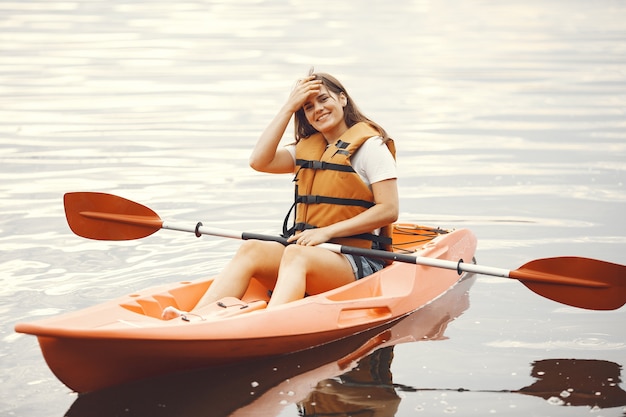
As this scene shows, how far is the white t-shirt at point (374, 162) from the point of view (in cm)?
483

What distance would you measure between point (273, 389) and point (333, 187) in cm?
104

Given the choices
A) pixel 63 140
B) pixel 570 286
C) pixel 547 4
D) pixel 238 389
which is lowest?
pixel 238 389

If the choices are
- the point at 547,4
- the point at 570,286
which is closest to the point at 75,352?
the point at 570,286

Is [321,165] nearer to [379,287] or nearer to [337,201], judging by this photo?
[337,201]

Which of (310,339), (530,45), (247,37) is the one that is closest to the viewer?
(310,339)

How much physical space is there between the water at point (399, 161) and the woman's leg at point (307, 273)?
39cm

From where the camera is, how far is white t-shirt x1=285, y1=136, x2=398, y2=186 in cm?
483

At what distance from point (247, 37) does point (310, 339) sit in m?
12.3

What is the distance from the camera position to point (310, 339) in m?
4.58

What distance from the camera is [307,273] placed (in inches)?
186

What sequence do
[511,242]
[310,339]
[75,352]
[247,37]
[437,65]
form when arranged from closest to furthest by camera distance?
[75,352]
[310,339]
[511,242]
[437,65]
[247,37]

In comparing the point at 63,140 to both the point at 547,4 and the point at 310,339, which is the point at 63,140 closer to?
the point at 310,339

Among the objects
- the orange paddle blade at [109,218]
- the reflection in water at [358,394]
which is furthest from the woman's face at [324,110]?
the reflection in water at [358,394]

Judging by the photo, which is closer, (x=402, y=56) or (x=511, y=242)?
(x=511, y=242)
